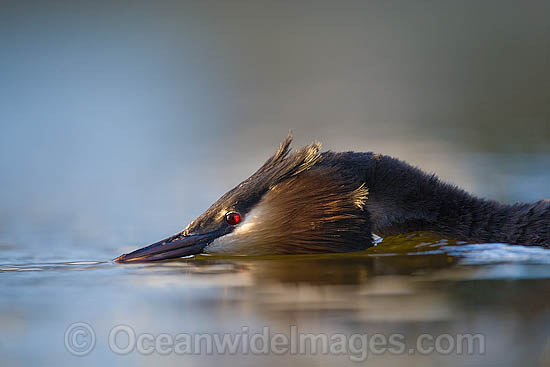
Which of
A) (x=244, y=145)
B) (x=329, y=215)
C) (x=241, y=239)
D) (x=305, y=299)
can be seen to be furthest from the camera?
(x=244, y=145)

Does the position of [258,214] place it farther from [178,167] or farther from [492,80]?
[492,80]

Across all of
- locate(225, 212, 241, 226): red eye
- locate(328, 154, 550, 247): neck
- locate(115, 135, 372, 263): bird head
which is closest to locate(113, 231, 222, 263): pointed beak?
locate(115, 135, 372, 263): bird head

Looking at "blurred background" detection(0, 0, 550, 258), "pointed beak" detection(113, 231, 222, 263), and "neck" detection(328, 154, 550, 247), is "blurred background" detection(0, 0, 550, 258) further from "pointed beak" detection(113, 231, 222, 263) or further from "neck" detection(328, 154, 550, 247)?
"neck" detection(328, 154, 550, 247)

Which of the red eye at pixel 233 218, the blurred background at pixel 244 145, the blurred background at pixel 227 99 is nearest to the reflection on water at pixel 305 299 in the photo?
the blurred background at pixel 244 145

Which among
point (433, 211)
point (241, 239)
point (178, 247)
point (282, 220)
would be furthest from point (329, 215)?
point (178, 247)

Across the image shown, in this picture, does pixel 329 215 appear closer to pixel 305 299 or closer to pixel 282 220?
pixel 282 220

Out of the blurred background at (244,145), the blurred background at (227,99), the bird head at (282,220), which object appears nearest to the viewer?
the blurred background at (244,145)

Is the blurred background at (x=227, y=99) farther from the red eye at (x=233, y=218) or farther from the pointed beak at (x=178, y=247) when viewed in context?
the red eye at (x=233, y=218)
